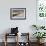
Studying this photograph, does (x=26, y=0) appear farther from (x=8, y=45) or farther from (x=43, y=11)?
(x=8, y=45)

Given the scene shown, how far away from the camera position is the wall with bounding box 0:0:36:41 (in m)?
7.13

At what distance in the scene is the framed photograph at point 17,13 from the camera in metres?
7.13

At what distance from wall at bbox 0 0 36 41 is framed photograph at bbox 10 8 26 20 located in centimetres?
13

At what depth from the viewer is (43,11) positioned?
7.22 m

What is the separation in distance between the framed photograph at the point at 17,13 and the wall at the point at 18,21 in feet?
0.44

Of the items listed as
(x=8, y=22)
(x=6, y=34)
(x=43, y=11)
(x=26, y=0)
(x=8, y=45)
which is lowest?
(x=8, y=45)

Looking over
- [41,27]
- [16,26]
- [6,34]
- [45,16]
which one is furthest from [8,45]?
[45,16]

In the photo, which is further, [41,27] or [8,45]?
[41,27]

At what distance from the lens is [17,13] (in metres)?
7.14

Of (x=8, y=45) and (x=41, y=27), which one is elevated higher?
(x=41, y=27)

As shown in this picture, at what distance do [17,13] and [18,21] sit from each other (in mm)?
366

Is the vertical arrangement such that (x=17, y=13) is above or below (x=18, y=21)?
above

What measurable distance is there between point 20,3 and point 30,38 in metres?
1.65

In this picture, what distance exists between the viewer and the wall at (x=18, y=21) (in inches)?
281
